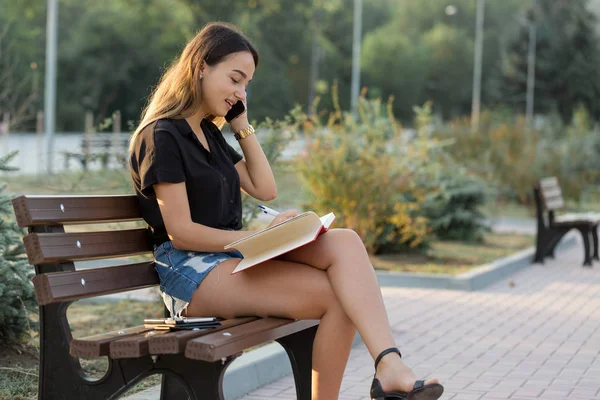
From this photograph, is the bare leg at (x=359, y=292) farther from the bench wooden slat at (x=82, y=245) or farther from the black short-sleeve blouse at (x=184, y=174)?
the bench wooden slat at (x=82, y=245)

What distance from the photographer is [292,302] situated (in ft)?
11.8

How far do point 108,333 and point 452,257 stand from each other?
332 inches

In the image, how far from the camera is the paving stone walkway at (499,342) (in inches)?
203

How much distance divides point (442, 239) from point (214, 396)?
10562 millimetres

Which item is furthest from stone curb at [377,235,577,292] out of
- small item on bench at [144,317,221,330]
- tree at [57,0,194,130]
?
tree at [57,0,194,130]

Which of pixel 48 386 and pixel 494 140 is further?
pixel 494 140

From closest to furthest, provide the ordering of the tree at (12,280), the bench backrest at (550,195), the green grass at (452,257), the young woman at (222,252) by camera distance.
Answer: the young woman at (222,252) < the tree at (12,280) < the green grass at (452,257) < the bench backrest at (550,195)

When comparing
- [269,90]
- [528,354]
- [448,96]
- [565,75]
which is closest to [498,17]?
[448,96]

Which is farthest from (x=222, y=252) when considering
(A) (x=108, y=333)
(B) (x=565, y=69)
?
(B) (x=565, y=69)

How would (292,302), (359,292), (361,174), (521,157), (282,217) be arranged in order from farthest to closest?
(521,157) < (361,174) < (282,217) < (292,302) < (359,292)

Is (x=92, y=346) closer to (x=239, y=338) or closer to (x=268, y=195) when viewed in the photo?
(x=239, y=338)

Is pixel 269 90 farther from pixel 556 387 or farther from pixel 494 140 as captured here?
pixel 556 387

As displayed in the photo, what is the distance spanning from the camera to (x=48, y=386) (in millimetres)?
3430

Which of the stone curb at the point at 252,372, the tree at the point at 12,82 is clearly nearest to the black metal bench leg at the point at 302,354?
the stone curb at the point at 252,372
